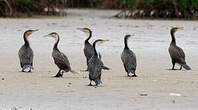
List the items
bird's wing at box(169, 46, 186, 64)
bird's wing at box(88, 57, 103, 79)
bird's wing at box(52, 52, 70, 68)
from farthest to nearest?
bird's wing at box(169, 46, 186, 64), bird's wing at box(52, 52, 70, 68), bird's wing at box(88, 57, 103, 79)

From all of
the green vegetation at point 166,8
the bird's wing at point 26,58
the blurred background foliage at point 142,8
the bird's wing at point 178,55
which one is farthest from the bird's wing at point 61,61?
the green vegetation at point 166,8

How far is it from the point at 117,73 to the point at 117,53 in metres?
3.16

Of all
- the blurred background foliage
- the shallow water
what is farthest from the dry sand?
the blurred background foliage

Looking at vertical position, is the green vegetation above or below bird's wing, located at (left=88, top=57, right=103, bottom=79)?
above

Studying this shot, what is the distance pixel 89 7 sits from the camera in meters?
39.6

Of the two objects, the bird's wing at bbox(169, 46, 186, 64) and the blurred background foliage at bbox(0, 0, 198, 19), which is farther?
the blurred background foliage at bbox(0, 0, 198, 19)

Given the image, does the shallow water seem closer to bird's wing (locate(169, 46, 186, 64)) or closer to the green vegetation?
bird's wing (locate(169, 46, 186, 64))

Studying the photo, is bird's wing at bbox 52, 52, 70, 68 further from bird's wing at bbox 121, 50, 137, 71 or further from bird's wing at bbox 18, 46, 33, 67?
bird's wing at bbox 121, 50, 137, 71

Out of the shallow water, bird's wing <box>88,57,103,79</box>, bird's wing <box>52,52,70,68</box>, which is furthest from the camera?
the shallow water

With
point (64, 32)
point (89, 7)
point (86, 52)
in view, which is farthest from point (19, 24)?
point (89, 7)

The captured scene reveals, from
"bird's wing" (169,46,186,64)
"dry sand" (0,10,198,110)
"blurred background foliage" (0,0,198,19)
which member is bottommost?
"dry sand" (0,10,198,110)

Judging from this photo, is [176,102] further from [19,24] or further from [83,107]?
[19,24]

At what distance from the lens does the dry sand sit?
7.74 metres

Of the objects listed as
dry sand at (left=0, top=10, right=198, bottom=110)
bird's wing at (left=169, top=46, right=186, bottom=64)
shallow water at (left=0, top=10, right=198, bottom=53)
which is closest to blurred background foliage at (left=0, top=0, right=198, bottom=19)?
shallow water at (left=0, top=10, right=198, bottom=53)
